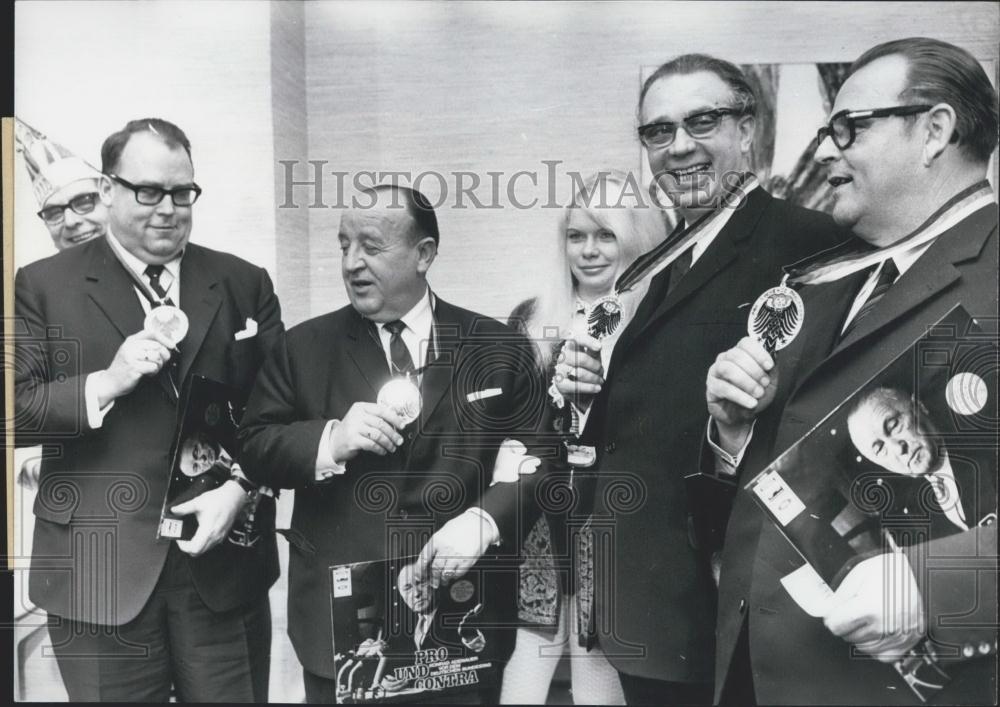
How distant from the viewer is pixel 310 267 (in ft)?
12.7

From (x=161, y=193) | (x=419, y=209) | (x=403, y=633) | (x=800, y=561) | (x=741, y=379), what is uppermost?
(x=161, y=193)

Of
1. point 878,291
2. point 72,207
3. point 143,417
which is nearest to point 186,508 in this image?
point 143,417

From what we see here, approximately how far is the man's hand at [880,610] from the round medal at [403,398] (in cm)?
150

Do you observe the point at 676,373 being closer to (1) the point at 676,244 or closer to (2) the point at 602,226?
(1) the point at 676,244

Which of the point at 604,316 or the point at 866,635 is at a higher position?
the point at 604,316

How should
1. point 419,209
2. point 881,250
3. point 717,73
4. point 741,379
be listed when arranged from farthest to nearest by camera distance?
1. point 419,209
2. point 717,73
3. point 881,250
4. point 741,379

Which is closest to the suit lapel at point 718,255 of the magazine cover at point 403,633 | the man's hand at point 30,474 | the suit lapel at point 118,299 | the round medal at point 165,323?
the magazine cover at point 403,633

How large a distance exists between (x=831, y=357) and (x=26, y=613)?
3025 mm

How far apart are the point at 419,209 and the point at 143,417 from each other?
124 cm

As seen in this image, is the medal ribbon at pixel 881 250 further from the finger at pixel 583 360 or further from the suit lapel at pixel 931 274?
the finger at pixel 583 360

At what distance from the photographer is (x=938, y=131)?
10.9 ft

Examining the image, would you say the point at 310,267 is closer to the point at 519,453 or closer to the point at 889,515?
the point at 519,453

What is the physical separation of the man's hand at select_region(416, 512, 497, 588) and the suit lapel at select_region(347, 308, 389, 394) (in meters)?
0.55

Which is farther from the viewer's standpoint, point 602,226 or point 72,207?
point 72,207
